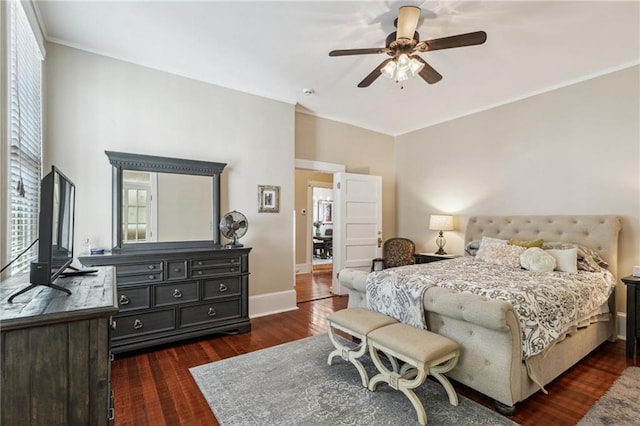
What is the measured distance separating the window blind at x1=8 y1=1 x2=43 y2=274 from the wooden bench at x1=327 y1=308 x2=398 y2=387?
7.42 ft

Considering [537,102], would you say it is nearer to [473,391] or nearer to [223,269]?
[473,391]

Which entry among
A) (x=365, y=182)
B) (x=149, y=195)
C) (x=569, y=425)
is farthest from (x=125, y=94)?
(x=569, y=425)

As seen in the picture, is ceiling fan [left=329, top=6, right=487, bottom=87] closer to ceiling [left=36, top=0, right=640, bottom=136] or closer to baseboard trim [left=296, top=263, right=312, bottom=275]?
ceiling [left=36, top=0, right=640, bottom=136]

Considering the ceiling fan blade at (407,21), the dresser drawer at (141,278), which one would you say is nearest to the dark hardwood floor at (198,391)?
the dresser drawer at (141,278)

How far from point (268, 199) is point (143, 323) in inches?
77.7

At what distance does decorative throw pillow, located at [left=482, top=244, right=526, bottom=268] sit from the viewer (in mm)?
3360

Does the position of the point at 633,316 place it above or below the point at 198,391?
above

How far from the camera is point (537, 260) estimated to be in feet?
10.3

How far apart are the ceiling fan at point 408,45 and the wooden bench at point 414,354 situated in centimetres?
204

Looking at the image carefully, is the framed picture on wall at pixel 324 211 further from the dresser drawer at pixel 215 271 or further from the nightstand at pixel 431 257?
the dresser drawer at pixel 215 271

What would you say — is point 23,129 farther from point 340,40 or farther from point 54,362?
point 340,40

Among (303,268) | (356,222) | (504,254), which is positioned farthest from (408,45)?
(303,268)

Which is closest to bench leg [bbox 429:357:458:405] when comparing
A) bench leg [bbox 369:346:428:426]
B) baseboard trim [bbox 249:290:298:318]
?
bench leg [bbox 369:346:428:426]

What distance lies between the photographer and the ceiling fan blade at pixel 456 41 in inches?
84.6
